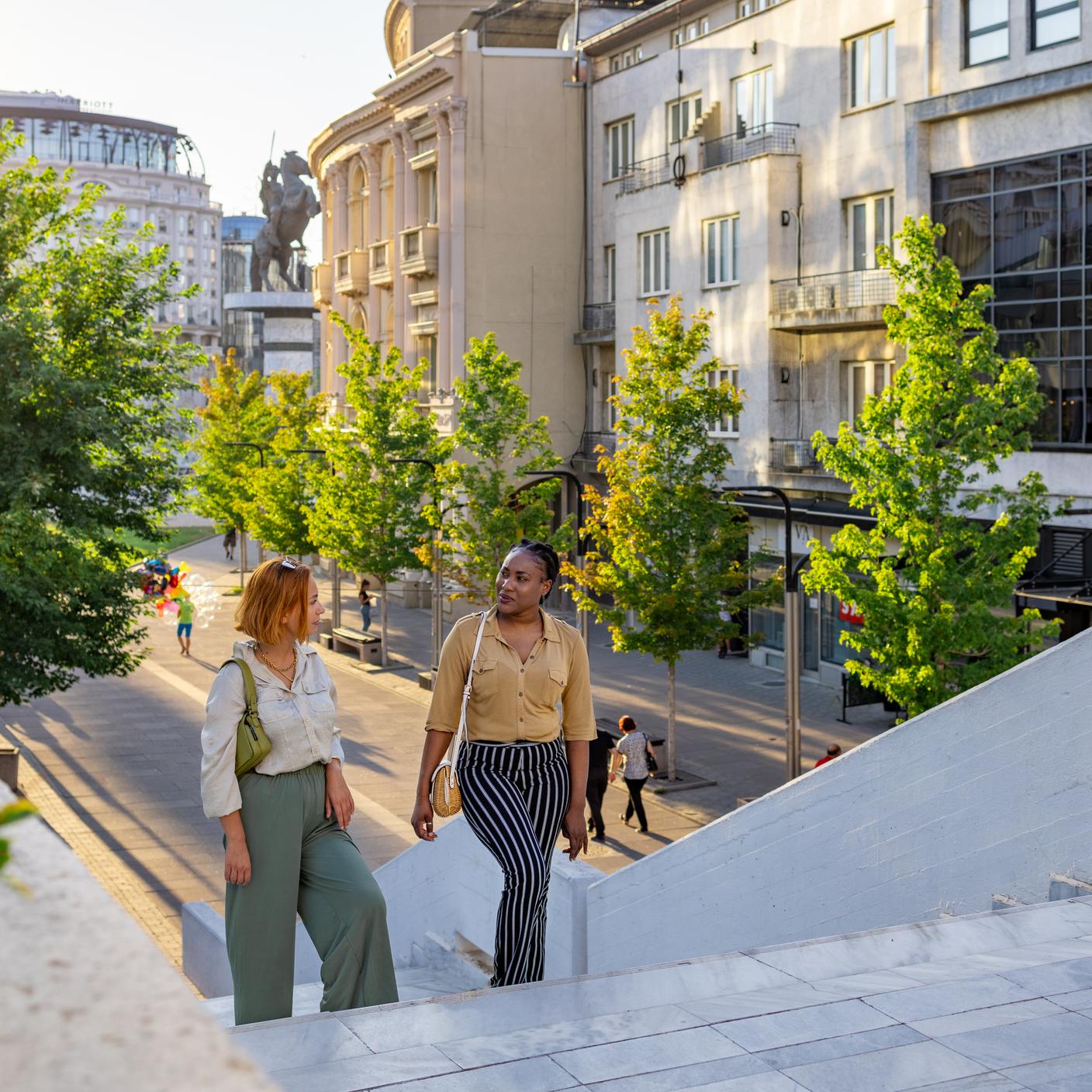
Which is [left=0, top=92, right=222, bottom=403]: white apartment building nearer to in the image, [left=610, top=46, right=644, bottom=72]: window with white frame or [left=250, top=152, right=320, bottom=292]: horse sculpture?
[left=250, top=152, right=320, bottom=292]: horse sculpture

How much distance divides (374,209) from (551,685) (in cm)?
4910

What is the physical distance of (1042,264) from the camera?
25.5 metres

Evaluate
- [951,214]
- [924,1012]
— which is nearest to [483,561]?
[951,214]

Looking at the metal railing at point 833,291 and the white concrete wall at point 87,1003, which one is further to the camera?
the metal railing at point 833,291

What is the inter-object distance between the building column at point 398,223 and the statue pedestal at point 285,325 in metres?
23.3

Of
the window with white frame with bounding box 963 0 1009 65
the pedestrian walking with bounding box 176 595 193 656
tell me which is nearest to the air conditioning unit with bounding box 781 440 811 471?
the window with white frame with bounding box 963 0 1009 65

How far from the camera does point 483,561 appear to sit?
110 feet

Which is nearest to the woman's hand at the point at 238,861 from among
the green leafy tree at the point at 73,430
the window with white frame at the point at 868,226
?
the green leafy tree at the point at 73,430

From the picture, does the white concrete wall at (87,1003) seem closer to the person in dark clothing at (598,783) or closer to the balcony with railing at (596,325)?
the person in dark clothing at (598,783)

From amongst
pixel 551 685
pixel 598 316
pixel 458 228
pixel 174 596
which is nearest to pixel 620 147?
pixel 598 316

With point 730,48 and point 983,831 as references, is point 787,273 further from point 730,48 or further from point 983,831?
point 983,831

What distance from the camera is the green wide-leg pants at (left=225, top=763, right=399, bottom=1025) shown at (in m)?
5.34

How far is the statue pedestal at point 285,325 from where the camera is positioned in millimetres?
73188

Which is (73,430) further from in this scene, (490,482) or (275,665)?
(275,665)
